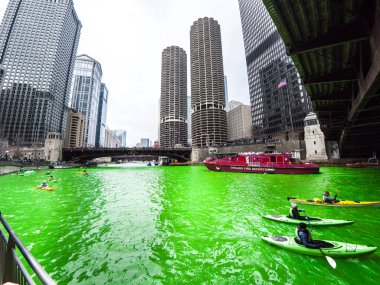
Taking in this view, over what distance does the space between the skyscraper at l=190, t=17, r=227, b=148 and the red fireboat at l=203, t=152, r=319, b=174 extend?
117 metres

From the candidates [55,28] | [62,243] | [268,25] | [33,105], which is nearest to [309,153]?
[62,243]

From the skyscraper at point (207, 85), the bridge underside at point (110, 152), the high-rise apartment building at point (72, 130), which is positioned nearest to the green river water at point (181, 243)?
the bridge underside at point (110, 152)

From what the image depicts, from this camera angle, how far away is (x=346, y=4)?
10.9 metres

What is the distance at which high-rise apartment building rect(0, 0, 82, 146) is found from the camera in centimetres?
14800

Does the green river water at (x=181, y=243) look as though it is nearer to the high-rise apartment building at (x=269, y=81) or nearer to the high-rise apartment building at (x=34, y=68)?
the high-rise apartment building at (x=269, y=81)

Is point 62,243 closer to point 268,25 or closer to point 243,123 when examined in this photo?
point 268,25

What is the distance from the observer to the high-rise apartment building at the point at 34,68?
14800cm

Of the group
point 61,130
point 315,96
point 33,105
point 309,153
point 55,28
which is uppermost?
point 55,28

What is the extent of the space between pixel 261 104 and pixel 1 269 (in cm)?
14402

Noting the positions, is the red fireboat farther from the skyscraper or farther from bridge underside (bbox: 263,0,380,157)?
the skyscraper

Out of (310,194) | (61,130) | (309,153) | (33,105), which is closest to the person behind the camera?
(310,194)

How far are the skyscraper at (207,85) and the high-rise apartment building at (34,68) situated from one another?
127965 millimetres

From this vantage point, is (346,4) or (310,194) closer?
(346,4)

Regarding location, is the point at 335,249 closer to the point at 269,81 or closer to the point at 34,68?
the point at 269,81
